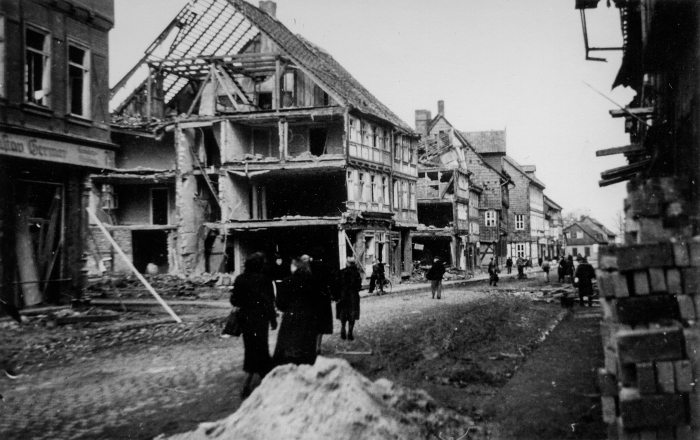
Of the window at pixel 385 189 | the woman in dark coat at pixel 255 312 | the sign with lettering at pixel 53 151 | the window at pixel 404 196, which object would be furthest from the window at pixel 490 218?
the woman in dark coat at pixel 255 312

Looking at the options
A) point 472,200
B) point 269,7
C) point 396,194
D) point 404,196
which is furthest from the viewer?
point 472,200

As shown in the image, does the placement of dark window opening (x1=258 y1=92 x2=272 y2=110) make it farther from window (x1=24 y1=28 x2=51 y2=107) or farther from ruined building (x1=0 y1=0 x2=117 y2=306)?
window (x1=24 y1=28 x2=51 y2=107)

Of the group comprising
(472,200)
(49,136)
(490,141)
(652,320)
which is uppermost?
(490,141)

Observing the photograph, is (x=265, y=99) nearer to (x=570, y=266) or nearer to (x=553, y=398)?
(x=570, y=266)

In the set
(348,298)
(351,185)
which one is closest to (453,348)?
(348,298)

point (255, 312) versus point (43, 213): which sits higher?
point (43, 213)

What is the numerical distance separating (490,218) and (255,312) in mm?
55804

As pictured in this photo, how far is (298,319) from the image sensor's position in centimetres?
817

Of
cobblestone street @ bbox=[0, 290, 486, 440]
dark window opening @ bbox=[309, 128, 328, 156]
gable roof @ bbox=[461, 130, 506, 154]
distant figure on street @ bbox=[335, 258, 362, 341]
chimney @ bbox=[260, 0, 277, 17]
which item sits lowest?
cobblestone street @ bbox=[0, 290, 486, 440]

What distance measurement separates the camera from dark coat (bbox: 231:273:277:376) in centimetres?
798

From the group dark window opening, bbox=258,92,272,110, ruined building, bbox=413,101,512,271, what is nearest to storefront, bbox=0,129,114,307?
dark window opening, bbox=258,92,272,110

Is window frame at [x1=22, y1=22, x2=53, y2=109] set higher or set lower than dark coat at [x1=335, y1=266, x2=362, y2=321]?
higher

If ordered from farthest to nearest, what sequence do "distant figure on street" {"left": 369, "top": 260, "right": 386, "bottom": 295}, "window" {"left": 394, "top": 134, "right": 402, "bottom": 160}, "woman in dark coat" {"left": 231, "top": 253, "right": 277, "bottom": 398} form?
1. "window" {"left": 394, "top": 134, "right": 402, "bottom": 160}
2. "distant figure on street" {"left": 369, "top": 260, "right": 386, "bottom": 295}
3. "woman in dark coat" {"left": 231, "top": 253, "right": 277, "bottom": 398}

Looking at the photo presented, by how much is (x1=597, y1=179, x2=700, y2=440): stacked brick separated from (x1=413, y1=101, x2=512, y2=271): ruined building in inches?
1580
